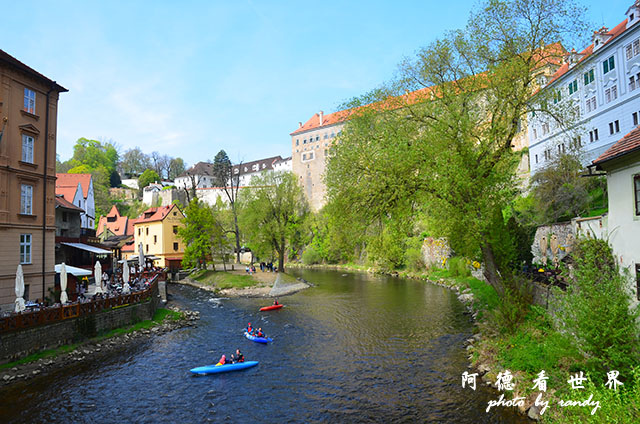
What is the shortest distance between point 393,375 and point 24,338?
641 inches

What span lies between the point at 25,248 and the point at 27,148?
19.1 feet

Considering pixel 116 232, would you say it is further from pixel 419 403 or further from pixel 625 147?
pixel 625 147

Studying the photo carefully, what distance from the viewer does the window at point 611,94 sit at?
3216 cm

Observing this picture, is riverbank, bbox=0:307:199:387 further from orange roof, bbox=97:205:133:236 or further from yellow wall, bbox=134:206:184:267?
orange roof, bbox=97:205:133:236

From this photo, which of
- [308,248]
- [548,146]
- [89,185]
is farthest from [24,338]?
[308,248]

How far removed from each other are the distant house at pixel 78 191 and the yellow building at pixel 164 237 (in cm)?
766

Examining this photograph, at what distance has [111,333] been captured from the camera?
21578mm

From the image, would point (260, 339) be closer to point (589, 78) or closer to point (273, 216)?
point (273, 216)

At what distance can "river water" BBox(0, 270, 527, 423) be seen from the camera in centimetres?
1312

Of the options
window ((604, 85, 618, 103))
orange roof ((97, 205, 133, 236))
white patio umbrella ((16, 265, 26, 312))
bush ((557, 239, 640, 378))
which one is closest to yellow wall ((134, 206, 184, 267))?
orange roof ((97, 205, 133, 236))

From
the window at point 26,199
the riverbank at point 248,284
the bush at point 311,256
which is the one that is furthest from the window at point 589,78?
the bush at point 311,256

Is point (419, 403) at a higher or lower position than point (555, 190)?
lower

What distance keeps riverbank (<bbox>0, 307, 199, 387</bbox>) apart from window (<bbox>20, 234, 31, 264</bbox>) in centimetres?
640

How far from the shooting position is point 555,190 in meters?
31.6
